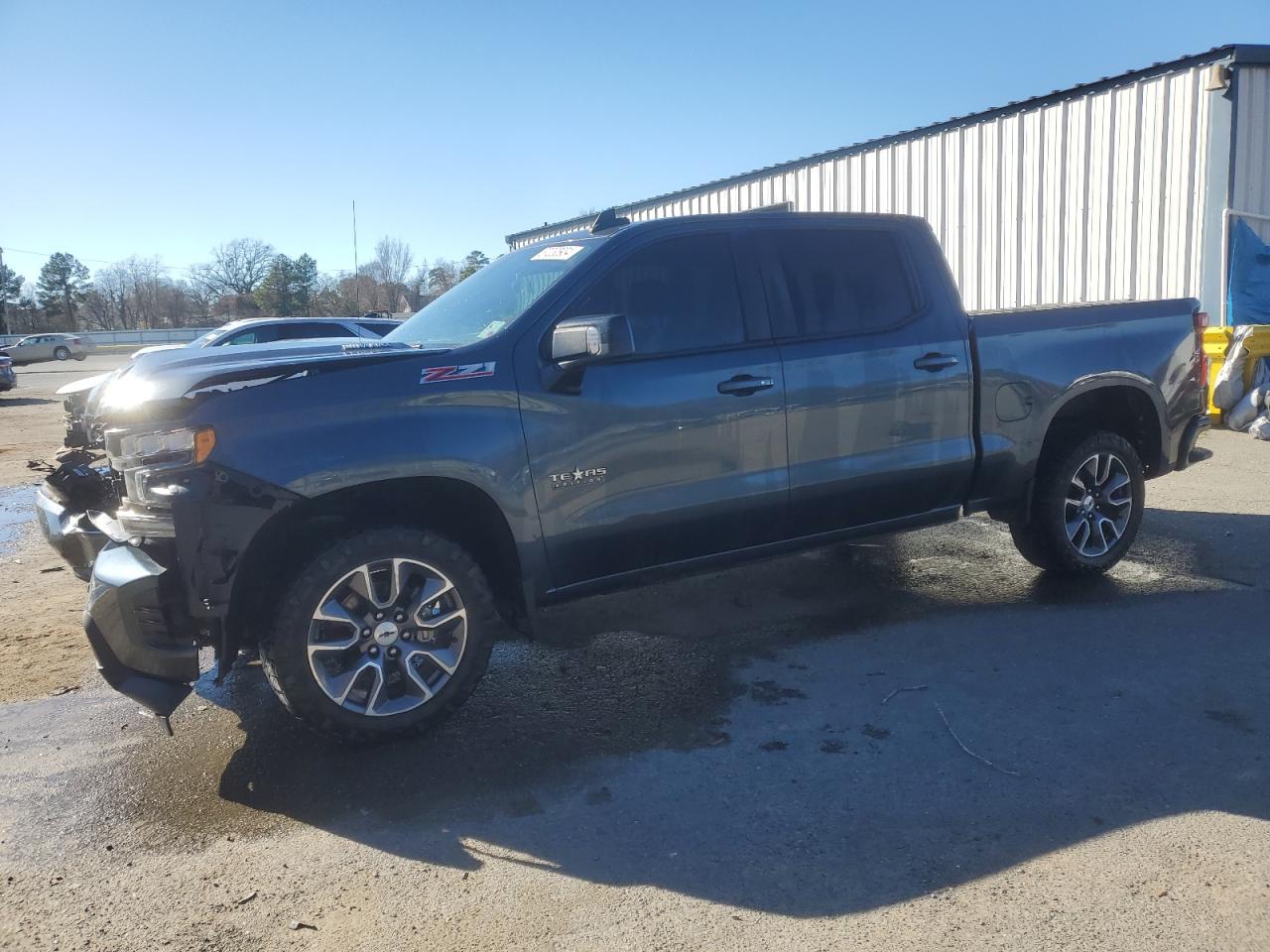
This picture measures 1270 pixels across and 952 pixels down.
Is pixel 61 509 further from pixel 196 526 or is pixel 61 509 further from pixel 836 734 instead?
pixel 836 734

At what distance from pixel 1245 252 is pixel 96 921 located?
1288cm

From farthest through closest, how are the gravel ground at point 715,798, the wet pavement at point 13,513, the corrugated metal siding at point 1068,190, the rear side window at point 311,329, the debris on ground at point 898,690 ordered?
the rear side window at point 311,329
the corrugated metal siding at point 1068,190
the wet pavement at point 13,513
the debris on ground at point 898,690
the gravel ground at point 715,798

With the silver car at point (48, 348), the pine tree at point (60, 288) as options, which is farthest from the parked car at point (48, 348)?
the pine tree at point (60, 288)

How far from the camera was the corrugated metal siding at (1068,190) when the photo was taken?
11.9 metres

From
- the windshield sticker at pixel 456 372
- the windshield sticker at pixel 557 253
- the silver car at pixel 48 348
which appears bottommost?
the windshield sticker at pixel 456 372

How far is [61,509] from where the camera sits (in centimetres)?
469

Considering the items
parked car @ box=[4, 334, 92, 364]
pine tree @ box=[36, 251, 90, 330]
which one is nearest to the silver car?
parked car @ box=[4, 334, 92, 364]

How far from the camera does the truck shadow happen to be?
3164mm

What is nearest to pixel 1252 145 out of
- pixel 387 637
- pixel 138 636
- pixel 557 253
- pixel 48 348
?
pixel 557 253

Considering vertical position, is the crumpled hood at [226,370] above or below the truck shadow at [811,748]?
above

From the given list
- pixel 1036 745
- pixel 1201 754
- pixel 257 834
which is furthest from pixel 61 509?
pixel 1201 754

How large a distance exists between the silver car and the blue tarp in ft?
185

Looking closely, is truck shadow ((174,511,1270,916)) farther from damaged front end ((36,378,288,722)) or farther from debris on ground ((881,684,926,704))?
damaged front end ((36,378,288,722))

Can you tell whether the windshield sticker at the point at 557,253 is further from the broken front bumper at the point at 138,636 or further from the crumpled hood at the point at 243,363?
the broken front bumper at the point at 138,636
